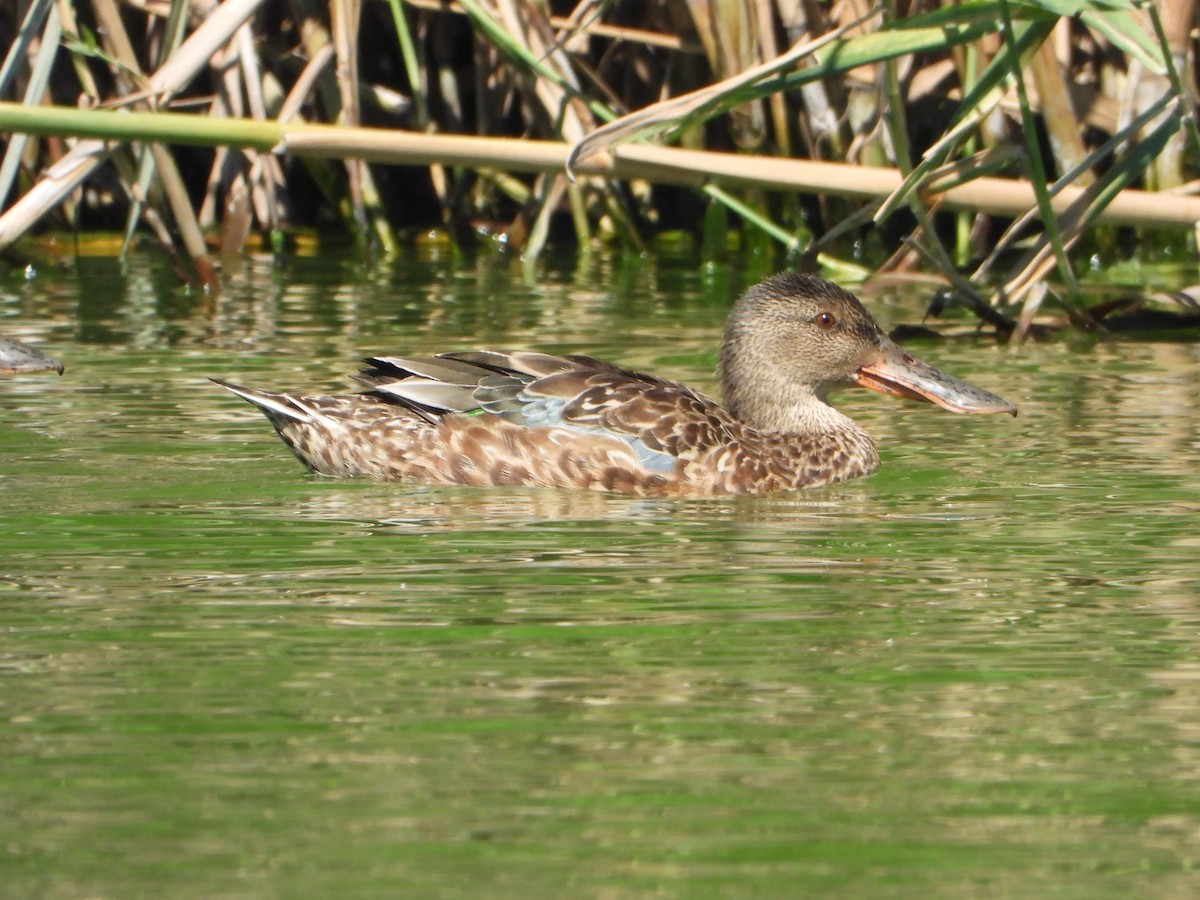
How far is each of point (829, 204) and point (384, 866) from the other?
875 cm

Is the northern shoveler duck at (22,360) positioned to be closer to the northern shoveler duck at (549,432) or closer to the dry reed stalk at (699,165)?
the northern shoveler duck at (549,432)

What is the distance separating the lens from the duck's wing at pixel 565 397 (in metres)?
6.43

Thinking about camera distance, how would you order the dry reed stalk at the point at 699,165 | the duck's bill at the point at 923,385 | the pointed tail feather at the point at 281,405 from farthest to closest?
the dry reed stalk at the point at 699,165, the duck's bill at the point at 923,385, the pointed tail feather at the point at 281,405

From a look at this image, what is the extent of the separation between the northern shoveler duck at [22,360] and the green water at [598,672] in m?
0.23

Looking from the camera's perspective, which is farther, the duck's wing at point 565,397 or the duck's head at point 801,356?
the duck's head at point 801,356

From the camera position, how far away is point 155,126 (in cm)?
759

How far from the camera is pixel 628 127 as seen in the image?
7.64 metres

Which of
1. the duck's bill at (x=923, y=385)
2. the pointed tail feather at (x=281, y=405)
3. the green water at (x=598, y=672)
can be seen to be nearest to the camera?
the green water at (x=598, y=672)

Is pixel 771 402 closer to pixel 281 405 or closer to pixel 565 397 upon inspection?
→ pixel 565 397

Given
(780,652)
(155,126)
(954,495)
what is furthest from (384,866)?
(155,126)

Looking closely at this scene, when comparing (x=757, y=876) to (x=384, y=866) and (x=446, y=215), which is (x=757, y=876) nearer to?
(x=384, y=866)

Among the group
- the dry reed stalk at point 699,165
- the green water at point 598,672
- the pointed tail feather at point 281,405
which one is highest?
the dry reed stalk at point 699,165

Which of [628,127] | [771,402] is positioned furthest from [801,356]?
[628,127]

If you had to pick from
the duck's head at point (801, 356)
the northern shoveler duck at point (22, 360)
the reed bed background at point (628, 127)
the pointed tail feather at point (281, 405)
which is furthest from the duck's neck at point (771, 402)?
the northern shoveler duck at point (22, 360)
